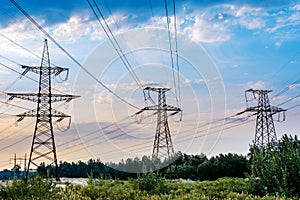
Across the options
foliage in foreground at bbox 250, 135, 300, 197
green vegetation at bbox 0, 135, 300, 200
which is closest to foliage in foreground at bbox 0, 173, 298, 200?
green vegetation at bbox 0, 135, 300, 200

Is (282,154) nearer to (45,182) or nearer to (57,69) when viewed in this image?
(45,182)

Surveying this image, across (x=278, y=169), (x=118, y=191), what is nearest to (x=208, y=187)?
(x=278, y=169)

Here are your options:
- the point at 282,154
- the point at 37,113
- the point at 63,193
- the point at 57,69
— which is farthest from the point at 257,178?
the point at 57,69

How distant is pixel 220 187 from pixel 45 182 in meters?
4.57

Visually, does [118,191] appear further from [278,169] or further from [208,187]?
[278,169]

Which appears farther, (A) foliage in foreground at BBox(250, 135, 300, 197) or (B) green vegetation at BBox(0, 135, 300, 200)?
(A) foliage in foreground at BBox(250, 135, 300, 197)

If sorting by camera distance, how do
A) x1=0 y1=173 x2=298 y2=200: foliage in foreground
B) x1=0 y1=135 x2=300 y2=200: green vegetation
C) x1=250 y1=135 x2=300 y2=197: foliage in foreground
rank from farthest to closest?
x1=250 y1=135 x2=300 y2=197: foliage in foreground
x1=0 y1=135 x2=300 y2=200: green vegetation
x1=0 y1=173 x2=298 y2=200: foliage in foreground

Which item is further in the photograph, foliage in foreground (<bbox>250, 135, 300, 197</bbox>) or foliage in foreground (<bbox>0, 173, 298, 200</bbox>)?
foliage in foreground (<bbox>250, 135, 300, 197</bbox>)

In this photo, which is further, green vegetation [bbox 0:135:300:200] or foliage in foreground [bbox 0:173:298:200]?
green vegetation [bbox 0:135:300:200]

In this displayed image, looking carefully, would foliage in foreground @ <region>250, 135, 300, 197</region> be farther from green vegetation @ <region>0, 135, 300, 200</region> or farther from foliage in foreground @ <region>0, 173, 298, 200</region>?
foliage in foreground @ <region>0, 173, 298, 200</region>

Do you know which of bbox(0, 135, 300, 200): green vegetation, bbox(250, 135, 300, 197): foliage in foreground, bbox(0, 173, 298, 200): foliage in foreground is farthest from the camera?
bbox(250, 135, 300, 197): foliage in foreground

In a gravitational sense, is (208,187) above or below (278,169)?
below

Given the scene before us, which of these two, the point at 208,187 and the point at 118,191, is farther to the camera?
the point at 208,187

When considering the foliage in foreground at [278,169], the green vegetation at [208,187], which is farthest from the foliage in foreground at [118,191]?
the foliage in foreground at [278,169]
